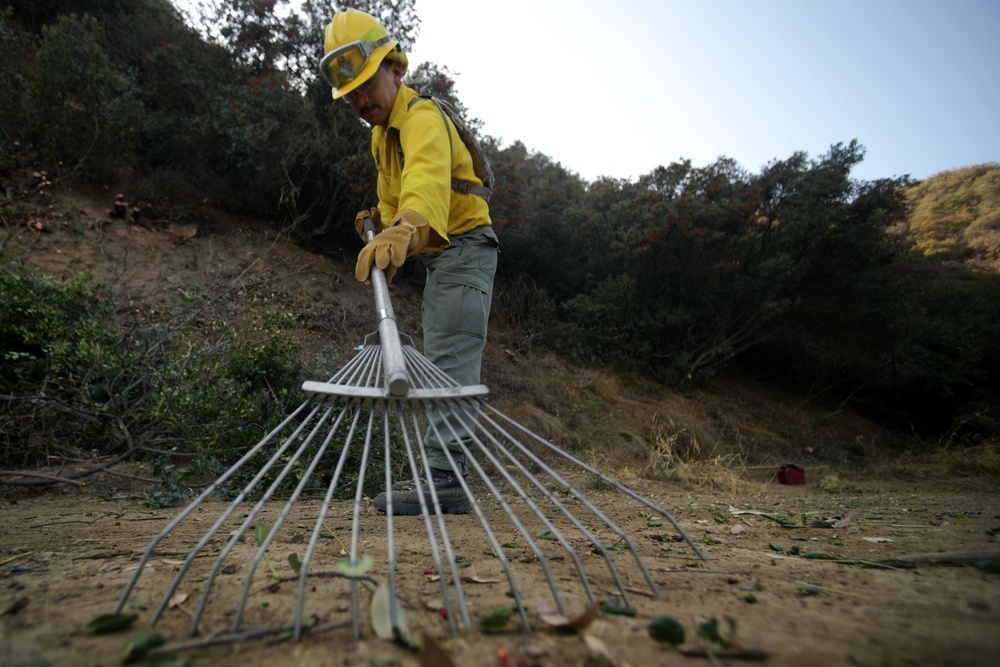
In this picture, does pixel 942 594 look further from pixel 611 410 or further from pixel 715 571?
pixel 611 410

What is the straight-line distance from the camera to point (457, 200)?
7.85 feet

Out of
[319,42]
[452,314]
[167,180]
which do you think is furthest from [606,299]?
[452,314]

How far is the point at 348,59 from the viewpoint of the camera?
7.07 feet

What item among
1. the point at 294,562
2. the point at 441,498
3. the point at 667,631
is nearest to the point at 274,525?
the point at 294,562

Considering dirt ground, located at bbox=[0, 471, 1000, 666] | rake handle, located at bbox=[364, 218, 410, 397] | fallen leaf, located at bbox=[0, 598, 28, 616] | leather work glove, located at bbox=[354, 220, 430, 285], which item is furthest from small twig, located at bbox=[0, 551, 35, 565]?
leather work glove, located at bbox=[354, 220, 430, 285]

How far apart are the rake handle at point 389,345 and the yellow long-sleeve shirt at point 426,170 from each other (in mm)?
248

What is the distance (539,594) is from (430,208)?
1374 millimetres

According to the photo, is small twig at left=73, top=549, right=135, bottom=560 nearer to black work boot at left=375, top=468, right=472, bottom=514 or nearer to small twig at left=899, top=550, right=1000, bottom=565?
black work boot at left=375, top=468, right=472, bottom=514

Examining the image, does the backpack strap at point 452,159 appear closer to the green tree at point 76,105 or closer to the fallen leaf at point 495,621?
the fallen leaf at point 495,621

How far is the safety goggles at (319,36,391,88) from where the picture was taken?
2.12 metres

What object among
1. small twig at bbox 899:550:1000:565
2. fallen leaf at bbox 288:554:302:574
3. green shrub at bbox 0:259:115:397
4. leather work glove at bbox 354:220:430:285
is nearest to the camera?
fallen leaf at bbox 288:554:302:574

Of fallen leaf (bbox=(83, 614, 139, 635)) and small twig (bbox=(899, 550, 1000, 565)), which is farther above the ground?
small twig (bbox=(899, 550, 1000, 565))

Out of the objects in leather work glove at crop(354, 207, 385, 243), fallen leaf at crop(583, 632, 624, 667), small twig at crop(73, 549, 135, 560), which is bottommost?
small twig at crop(73, 549, 135, 560)

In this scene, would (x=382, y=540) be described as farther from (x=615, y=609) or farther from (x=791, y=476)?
(x=791, y=476)
